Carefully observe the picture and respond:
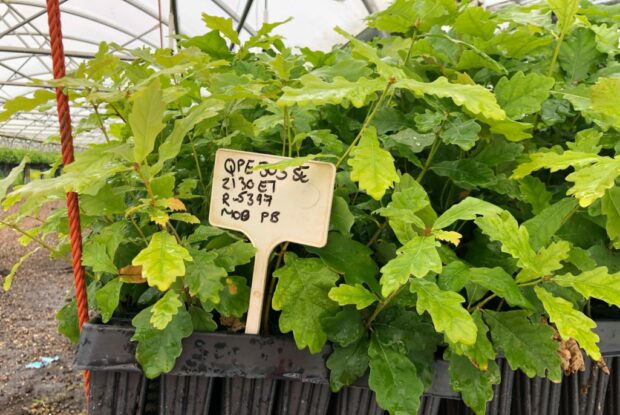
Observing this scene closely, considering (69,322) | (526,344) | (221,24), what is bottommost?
(69,322)

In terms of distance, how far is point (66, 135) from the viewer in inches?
24.2

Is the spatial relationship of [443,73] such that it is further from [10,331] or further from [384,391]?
[10,331]

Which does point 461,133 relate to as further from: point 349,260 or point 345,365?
point 345,365

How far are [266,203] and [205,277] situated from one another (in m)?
0.12

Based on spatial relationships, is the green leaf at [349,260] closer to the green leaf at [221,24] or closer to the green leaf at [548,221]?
the green leaf at [548,221]

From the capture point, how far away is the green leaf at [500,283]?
0.55 metres

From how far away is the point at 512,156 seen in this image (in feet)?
2.22

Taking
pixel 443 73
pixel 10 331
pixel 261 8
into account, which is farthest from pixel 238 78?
pixel 261 8

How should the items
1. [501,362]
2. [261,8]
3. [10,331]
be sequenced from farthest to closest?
[261,8] < [10,331] < [501,362]

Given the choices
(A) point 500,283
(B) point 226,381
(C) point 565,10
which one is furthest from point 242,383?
(C) point 565,10

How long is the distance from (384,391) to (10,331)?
2.56 m

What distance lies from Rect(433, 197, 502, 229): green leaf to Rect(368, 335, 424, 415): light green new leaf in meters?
0.16

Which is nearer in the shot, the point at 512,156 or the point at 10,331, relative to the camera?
the point at 512,156

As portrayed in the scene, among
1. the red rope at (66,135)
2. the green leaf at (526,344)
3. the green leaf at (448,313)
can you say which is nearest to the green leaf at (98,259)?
the red rope at (66,135)
